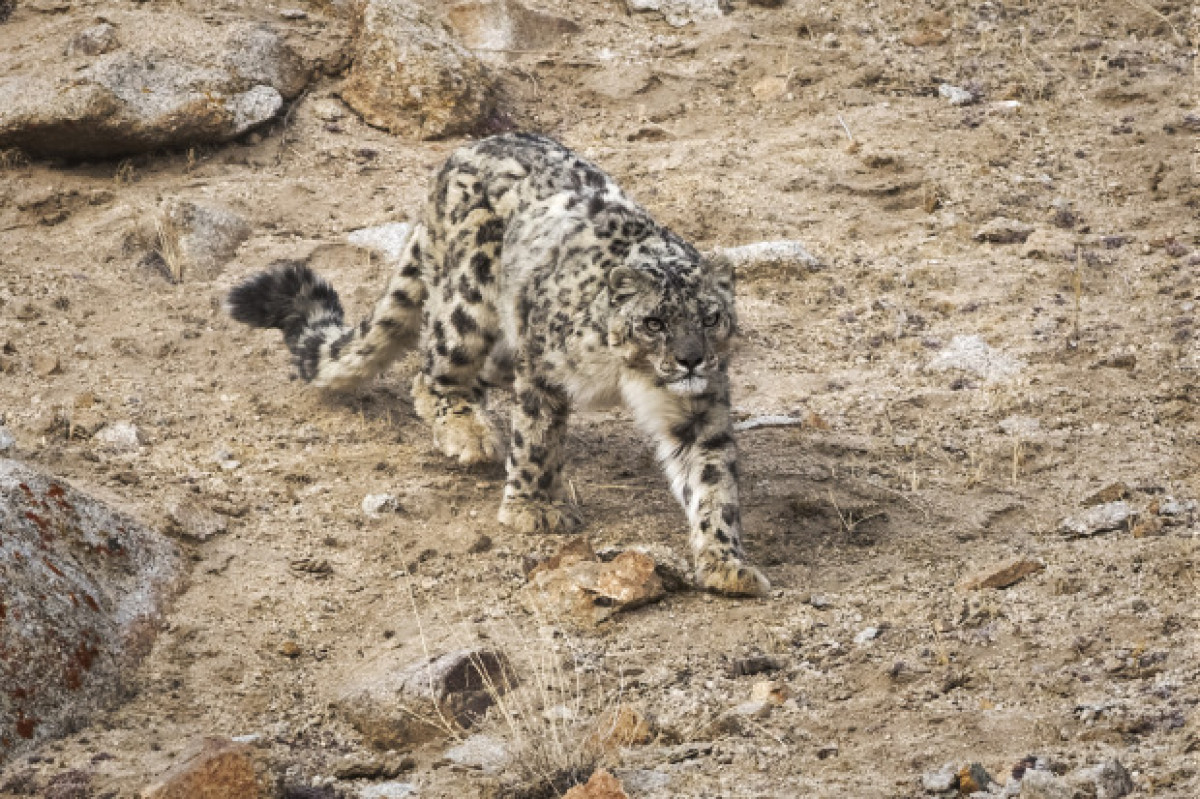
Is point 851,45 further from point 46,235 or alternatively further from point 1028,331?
point 46,235

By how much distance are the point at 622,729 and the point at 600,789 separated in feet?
2.33

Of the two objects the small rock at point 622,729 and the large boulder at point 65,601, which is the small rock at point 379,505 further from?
the small rock at point 622,729

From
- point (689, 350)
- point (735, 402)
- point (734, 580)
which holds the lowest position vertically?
point (735, 402)

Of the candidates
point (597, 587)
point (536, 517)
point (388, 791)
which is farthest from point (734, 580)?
point (388, 791)

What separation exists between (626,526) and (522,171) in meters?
1.79

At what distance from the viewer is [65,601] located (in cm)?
509

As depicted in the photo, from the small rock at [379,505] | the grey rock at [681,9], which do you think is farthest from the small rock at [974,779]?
the grey rock at [681,9]

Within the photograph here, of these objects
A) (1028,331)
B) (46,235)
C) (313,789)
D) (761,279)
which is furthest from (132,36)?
(313,789)

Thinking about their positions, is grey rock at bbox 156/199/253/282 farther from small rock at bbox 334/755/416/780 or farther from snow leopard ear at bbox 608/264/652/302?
small rock at bbox 334/755/416/780

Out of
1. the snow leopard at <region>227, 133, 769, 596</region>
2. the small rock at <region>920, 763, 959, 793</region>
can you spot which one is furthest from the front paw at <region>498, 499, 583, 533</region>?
the small rock at <region>920, 763, 959, 793</region>

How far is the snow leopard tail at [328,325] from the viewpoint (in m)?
7.77

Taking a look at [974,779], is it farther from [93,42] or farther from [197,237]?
[93,42]

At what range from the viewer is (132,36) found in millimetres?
10508

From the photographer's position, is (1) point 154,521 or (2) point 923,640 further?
(1) point 154,521
